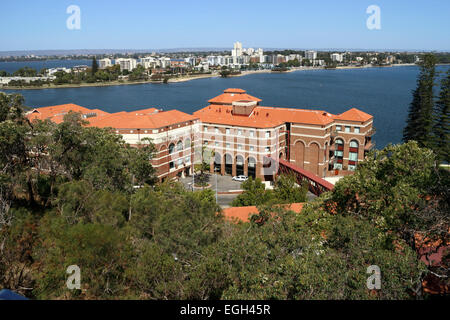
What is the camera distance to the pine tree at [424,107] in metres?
37.0

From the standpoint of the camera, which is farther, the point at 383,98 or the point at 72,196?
the point at 383,98

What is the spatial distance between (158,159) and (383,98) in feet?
219

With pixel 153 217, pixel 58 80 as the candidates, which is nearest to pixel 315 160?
pixel 153 217

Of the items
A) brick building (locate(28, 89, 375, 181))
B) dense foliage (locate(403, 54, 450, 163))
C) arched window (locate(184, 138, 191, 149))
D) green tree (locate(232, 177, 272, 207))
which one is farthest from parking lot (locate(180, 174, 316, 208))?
dense foliage (locate(403, 54, 450, 163))

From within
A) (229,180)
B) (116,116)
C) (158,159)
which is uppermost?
(116,116)

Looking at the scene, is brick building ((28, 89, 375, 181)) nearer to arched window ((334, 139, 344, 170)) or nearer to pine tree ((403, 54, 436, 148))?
arched window ((334, 139, 344, 170))

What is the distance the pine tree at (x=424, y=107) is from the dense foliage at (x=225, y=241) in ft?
85.7

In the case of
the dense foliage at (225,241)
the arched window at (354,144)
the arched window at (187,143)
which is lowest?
the arched window at (354,144)

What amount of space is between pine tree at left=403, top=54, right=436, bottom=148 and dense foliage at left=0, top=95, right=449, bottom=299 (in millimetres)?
26110

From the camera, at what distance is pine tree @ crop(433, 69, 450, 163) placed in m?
34.7

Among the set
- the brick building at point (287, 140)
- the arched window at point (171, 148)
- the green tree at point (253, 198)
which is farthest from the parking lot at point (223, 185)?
the green tree at point (253, 198)

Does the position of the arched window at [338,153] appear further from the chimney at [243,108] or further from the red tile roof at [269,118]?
the chimney at [243,108]

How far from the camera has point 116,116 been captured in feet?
115

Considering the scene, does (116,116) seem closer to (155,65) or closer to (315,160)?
(315,160)
